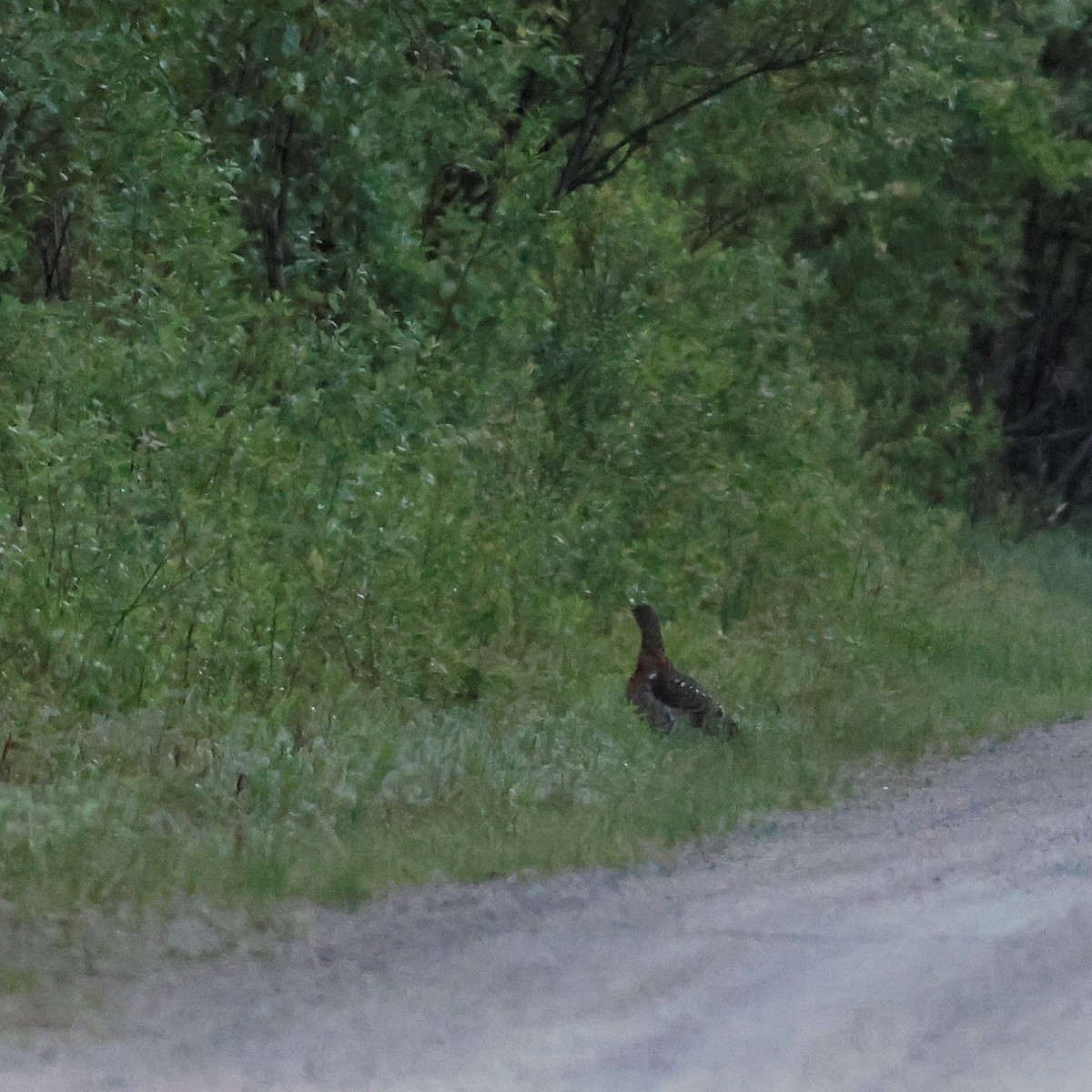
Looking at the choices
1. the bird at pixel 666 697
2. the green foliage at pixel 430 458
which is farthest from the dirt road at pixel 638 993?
the bird at pixel 666 697

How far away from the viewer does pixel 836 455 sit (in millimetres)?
19172

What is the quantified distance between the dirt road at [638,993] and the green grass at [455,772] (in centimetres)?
47

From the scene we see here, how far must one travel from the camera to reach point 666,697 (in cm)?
1230

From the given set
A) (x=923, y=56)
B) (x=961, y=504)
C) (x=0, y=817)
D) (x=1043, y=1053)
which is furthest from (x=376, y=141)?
(x=961, y=504)

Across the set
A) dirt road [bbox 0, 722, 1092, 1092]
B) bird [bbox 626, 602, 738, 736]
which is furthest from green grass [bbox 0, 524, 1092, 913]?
dirt road [bbox 0, 722, 1092, 1092]

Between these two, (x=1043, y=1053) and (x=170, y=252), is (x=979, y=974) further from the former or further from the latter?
(x=170, y=252)

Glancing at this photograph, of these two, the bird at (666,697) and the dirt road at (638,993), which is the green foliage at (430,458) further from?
the dirt road at (638,993)

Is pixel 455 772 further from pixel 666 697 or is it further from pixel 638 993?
pixel 638 993

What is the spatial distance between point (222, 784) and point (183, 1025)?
2.88 metres

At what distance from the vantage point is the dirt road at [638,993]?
561 centimetres

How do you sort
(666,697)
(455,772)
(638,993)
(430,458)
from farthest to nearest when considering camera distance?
(430,458) → (666,697) → (455,772) → (638,993)

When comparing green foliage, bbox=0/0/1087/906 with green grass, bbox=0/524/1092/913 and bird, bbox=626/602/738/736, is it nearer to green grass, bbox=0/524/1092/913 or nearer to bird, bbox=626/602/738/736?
green grass, bbox=0/524/1092/913

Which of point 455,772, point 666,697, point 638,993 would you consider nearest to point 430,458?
point 666,697

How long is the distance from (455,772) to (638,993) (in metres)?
3.44
